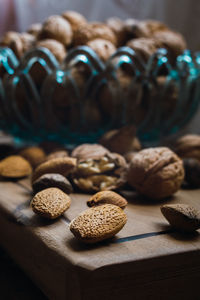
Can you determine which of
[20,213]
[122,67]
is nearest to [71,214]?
[20,213]

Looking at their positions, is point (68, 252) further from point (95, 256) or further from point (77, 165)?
point (77, 165)

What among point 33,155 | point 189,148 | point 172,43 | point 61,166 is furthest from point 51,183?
point 172,43

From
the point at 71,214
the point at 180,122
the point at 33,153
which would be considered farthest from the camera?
the point at 180,122

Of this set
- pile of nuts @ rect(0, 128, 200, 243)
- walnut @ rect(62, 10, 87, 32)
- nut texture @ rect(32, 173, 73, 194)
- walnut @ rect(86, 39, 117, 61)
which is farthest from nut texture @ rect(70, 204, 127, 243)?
walnut @ rect(62, 10, 87, 32)

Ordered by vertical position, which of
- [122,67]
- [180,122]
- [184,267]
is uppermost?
[122,67]

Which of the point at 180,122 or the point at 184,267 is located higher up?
the point at 180,122

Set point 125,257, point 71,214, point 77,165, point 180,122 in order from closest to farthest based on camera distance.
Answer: point 125,257 < point 71,214 < point 77,165 < point 180,122

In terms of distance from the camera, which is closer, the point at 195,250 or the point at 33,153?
the point at 195,250

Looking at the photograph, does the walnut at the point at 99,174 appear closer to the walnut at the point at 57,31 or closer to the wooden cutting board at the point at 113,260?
the wooden cutting board at the point at 113,260
